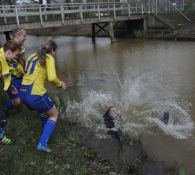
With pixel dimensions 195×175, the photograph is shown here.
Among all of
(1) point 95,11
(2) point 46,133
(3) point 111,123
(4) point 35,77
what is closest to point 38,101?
(4) point 35,77

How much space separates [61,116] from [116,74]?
614 cm

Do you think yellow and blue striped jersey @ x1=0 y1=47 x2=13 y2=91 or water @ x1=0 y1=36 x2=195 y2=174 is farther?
water @ x1=0 y1=36 x2=195 y2=174

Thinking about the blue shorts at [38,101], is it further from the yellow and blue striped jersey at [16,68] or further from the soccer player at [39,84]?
the yellow and blue striped jersey at [16,68]

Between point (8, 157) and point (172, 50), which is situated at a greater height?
point (8, 157)

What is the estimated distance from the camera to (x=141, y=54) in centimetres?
1784

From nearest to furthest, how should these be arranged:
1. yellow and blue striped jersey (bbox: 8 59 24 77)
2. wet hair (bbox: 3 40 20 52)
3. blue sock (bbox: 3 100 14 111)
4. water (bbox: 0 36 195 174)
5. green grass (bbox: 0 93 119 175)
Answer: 1. green grass (bbox: 0 93 119 175)
2. wet hair (bbox: 3 40 20 52)
3. yellow and blue striped jersey (bbox: 8 59 24 77)
4. blue sock (bbox: 3 100 14 111)
5. water (bbox: 0 36 195 174)

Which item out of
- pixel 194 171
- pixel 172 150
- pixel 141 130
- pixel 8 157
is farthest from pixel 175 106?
pixel 8 157

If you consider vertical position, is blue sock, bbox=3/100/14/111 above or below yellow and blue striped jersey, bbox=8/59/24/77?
A: below

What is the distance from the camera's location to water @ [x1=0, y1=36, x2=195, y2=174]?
21.5 feet

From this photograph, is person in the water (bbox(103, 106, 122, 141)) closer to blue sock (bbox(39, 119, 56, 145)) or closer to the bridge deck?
blue sock (bbox(39, 119, 56, 145))

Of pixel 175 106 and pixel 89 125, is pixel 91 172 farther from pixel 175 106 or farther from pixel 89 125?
pixel 175 106

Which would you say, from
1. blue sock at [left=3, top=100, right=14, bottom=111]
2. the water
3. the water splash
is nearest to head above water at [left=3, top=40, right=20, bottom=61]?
blue sock at [left=3, top=100, right=14, bottom=111]

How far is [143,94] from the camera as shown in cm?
952

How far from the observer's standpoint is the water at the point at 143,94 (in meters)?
6.56
